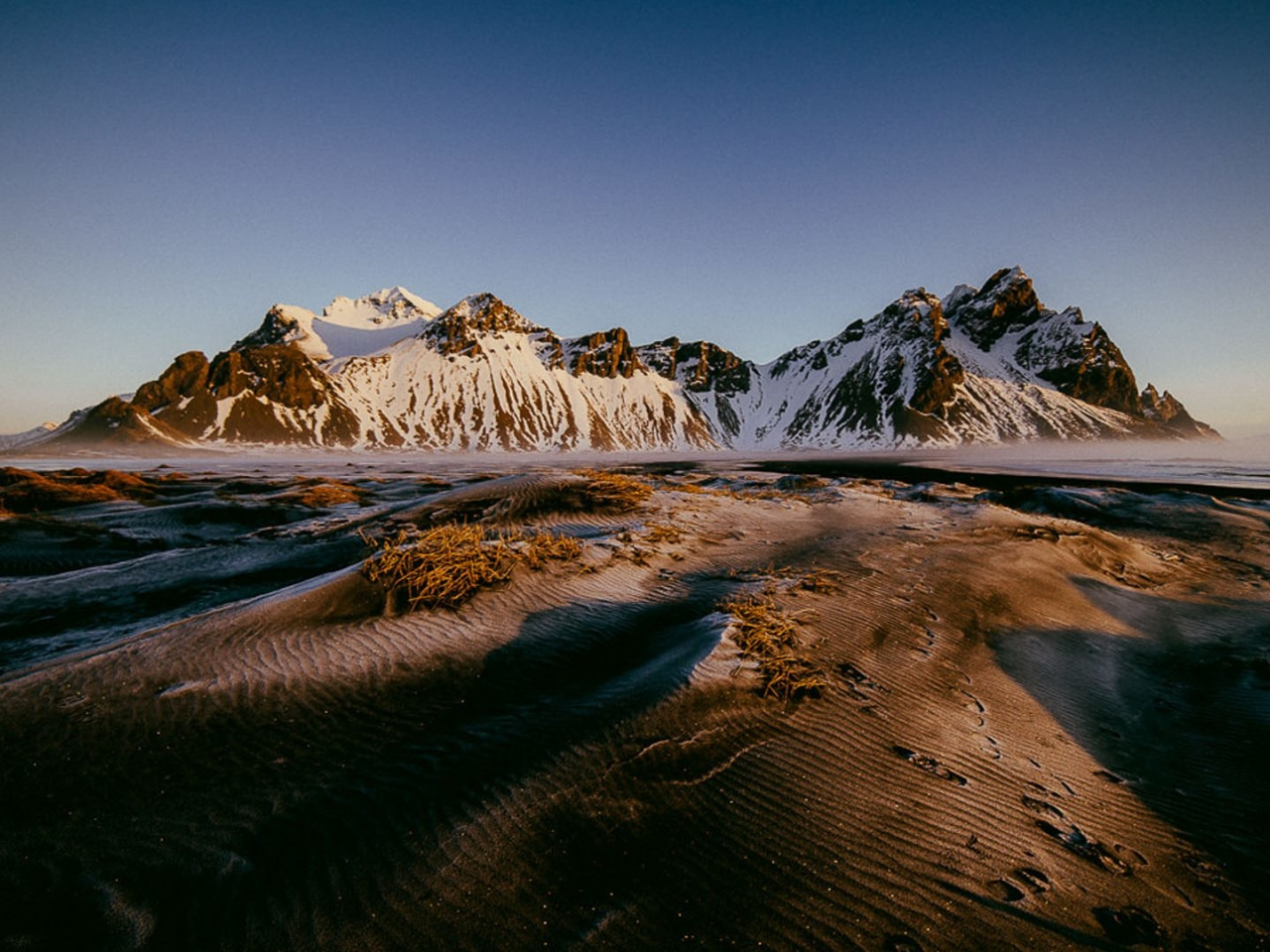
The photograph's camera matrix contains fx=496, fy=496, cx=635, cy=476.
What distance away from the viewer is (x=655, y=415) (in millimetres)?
172500

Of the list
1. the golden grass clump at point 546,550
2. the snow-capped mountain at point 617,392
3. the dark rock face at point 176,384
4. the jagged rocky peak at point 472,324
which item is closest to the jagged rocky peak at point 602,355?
the snow-capped mountain at point 617,392

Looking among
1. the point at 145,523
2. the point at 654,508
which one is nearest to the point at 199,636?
the point at 654,508

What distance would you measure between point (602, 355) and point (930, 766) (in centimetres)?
18355

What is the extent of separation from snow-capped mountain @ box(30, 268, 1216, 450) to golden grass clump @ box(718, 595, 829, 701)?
133724 millimetres

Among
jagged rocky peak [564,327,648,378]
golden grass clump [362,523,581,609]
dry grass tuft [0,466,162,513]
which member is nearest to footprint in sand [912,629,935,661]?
golden grass clump [362,523,581,609]

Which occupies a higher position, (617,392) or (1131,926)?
(617,392)

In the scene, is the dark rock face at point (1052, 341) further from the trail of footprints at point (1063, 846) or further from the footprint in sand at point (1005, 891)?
the footprint in sand at point (1005, 891)

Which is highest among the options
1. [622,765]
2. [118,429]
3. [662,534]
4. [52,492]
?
[118,429]

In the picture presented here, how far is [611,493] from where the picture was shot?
9.72m

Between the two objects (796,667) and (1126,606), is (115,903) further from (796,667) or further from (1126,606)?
(1126,606)

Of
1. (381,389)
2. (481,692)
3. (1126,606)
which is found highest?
(381,389)

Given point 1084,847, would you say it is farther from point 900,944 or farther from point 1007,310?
point 1007,310

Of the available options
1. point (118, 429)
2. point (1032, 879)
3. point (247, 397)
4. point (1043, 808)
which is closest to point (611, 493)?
point (1043, 808)

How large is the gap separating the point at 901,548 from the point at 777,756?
5.94 metres
